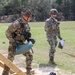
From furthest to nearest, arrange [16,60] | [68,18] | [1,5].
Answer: [68,18] < [1,5] < [16,60]

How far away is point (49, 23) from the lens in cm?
1016

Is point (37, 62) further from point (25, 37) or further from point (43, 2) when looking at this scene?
point (43, 2)

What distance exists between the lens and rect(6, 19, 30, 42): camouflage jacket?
22.8 ft

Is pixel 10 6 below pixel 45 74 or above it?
below

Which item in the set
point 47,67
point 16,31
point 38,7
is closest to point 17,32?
point 16,31

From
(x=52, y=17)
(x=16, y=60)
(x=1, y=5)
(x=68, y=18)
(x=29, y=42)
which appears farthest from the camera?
(x=68, y=18)

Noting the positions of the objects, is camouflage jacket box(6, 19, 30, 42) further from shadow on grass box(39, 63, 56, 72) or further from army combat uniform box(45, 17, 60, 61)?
army combat uniform box(45, 17, 60, 61)

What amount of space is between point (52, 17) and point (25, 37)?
3.07 m

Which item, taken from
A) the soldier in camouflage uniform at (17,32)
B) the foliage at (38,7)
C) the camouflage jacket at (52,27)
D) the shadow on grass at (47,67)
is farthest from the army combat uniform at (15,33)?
the foliage at (38,7)

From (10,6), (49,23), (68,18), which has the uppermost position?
(49,23)

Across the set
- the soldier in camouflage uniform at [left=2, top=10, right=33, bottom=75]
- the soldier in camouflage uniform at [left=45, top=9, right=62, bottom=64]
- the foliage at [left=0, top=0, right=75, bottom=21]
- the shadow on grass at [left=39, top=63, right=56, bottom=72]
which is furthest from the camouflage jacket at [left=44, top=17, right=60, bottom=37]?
the foliage at [left=0, top=0, right=75, bottom=21]

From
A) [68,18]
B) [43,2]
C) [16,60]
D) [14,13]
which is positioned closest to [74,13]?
[68,18]

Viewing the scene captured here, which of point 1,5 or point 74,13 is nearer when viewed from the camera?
point 1,5

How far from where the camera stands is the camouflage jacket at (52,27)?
400 inches
